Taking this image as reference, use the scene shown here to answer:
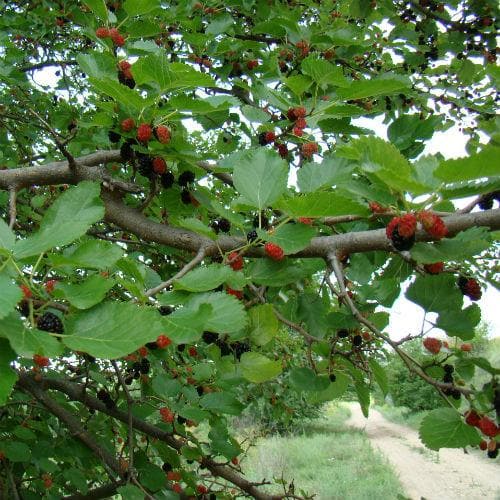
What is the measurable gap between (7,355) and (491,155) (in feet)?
2.18

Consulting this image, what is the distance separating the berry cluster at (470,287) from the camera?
1.01m

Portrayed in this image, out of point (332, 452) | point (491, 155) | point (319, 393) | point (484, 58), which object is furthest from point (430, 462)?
point (491, 155)

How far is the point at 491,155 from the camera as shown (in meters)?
0.66

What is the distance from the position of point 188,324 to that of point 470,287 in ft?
1.99

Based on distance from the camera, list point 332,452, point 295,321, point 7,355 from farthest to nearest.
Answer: point 332,452, point 295,321, point 7,355

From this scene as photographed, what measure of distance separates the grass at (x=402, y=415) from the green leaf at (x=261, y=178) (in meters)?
17.1

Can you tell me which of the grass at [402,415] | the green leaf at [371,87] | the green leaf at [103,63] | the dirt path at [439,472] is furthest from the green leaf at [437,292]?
the grass at [402,415]

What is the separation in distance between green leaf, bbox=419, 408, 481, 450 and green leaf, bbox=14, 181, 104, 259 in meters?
0.73

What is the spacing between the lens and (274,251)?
98 cm

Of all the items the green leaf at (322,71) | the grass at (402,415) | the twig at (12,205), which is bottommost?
the grass at (402,415)

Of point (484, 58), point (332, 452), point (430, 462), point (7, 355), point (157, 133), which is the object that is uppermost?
point (484, 58)

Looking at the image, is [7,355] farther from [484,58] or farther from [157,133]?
[484,58]

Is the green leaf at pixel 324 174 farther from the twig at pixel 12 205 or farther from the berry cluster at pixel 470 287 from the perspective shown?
the twig at pixel 12 205

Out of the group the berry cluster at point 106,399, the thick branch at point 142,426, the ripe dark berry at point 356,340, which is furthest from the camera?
the berry cluster at point 106,399
